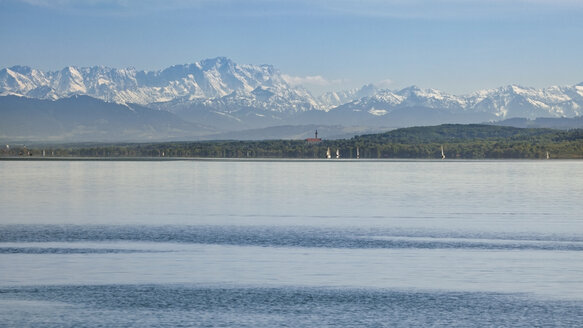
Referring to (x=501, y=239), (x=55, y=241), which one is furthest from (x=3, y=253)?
(x=501, y=239)

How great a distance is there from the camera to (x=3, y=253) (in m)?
42.9

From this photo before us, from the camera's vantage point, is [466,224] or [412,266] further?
[466,224]

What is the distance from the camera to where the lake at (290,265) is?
29953mm

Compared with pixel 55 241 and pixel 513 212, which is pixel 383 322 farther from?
pixel 513 212

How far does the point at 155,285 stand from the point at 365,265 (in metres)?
9.90

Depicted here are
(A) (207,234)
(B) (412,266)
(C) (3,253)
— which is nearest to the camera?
(B) (412,266)

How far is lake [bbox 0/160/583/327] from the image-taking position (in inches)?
1179

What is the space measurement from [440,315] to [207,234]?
2481 centimetres

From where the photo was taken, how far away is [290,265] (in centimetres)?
3972

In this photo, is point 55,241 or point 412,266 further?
point 55,241

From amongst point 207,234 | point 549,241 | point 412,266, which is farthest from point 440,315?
point 207,234

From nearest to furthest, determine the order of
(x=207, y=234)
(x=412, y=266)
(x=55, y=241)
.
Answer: (x=412, y=266) < (x=55, y=241) < (x=207, y=234)

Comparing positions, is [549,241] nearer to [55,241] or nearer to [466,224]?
[466,224]

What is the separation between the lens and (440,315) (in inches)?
1174
